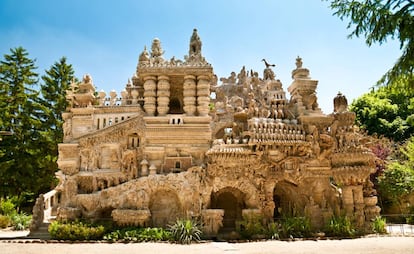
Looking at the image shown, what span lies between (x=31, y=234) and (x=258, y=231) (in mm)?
11047

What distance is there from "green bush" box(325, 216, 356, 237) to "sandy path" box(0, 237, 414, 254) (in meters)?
1.40

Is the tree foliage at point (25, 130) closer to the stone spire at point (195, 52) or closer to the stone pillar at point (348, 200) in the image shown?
the stone spire at point (195, 52)

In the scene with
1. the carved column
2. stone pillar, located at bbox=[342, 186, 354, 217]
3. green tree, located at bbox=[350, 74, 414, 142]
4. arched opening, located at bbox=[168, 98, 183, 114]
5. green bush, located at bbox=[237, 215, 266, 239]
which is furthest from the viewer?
→ green tree, located at bbox=[350, 74, 414, 142]

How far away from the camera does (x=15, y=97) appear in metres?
29.2

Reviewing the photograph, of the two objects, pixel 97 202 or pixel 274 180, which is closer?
pixel 97 202

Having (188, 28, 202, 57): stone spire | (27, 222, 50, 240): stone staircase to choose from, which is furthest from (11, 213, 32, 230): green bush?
(188, 28, 202, 57): stone spire

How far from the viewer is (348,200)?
18828 millimetres

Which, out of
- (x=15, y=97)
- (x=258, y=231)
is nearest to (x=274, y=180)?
(x=258, y=231)

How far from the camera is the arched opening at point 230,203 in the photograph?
20391 mm

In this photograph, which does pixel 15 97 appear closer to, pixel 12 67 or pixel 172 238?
pixel 12 67

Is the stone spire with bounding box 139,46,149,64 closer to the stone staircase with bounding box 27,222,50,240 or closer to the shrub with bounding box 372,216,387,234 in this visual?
the stone staircase with bounding box 27,222,50,240

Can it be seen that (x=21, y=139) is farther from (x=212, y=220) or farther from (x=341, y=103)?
(x=341, y=103)

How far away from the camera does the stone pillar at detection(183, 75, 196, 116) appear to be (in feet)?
64.8

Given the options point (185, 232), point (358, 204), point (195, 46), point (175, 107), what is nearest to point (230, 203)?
point (185, 232)
